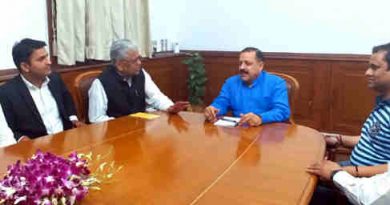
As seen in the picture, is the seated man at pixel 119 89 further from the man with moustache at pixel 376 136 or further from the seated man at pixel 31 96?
the man with moustache at pixel 376 136

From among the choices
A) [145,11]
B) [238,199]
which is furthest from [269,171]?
[145,11]

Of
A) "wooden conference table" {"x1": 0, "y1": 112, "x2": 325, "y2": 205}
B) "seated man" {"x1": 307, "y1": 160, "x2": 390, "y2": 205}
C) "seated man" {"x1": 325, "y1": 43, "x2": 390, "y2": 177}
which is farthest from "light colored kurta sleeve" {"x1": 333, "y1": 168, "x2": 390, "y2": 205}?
"seated man" {"x1": 325, "y1": 43, "x2": 390, "y2": 177}

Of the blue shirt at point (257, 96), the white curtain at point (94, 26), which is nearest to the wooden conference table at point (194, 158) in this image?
the blue shirt at point (257, 96)

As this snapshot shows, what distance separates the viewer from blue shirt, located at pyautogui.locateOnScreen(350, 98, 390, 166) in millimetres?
1851

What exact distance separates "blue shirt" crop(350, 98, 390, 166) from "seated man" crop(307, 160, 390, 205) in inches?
12.5

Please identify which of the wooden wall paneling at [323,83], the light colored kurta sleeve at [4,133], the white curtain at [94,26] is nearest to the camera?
the light colored kurta sleeve at [4,133]

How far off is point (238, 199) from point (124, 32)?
9.41ft

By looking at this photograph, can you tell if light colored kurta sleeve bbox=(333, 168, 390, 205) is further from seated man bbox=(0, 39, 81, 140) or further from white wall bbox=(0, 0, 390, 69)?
white wall bbox=(0, 0, 390, 69)

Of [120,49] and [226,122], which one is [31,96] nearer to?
[120,49]

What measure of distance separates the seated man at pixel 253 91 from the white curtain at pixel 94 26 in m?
1.36

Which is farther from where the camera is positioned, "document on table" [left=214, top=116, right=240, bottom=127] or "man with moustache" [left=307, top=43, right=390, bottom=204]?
"document on table" [left=214, top=116, right=240, bottom=127]

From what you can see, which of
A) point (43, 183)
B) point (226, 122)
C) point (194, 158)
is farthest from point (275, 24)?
point (43, 183)

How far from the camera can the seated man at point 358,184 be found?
1.41 m

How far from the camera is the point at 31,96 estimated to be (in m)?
2.58
